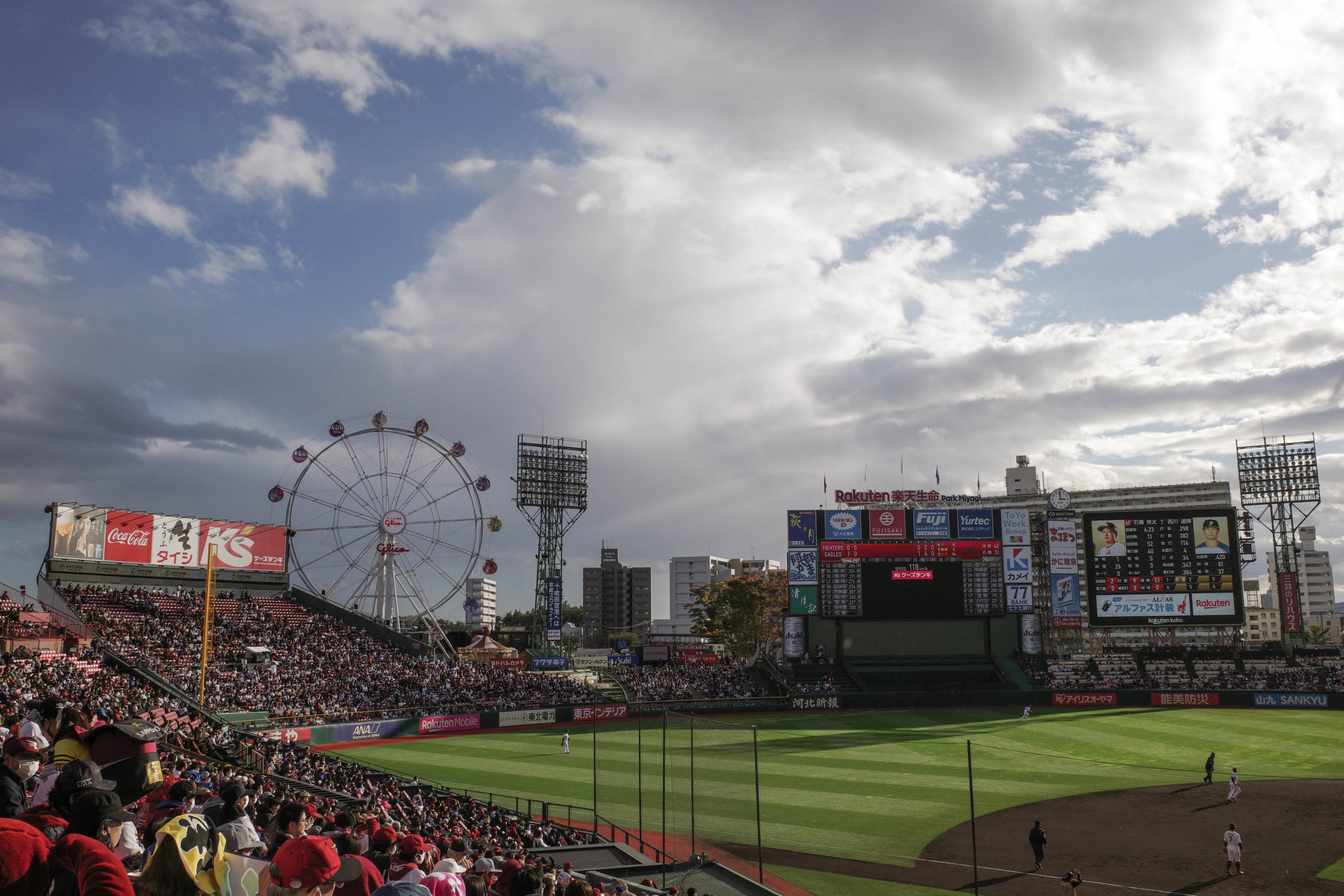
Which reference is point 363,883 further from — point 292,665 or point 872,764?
point 292,665

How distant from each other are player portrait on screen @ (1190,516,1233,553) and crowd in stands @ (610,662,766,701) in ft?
109

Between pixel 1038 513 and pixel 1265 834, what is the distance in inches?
4304

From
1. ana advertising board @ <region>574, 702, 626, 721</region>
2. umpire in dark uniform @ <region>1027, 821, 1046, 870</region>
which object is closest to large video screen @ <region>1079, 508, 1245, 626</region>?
ana advertising board @ <region>574, 702, 626, 721</region>

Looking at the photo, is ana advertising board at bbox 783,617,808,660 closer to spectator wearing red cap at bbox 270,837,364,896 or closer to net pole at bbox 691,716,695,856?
net pole at bbox 691,716,695,856

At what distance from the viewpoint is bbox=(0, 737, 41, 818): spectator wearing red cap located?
16.4ft

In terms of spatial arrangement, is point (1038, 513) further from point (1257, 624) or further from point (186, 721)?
point (186, 721)

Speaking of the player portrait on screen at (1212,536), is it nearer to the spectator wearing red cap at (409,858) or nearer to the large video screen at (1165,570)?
the large video screen at (1165,570)

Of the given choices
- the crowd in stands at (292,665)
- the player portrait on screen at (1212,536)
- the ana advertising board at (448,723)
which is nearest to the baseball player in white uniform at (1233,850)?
the crowd in stands at (292,665)

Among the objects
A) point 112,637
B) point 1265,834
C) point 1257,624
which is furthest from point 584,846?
point 1257,624

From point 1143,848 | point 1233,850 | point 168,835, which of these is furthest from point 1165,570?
point 168,835

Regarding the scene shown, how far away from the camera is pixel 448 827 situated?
17.6 meters

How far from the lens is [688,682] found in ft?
211

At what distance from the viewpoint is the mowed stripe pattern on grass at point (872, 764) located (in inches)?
923

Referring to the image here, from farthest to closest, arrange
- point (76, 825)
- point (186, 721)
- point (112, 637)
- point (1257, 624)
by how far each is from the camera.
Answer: point (1257, 624)
point (112, 637)
point (186, 721)
point (76, 825)
